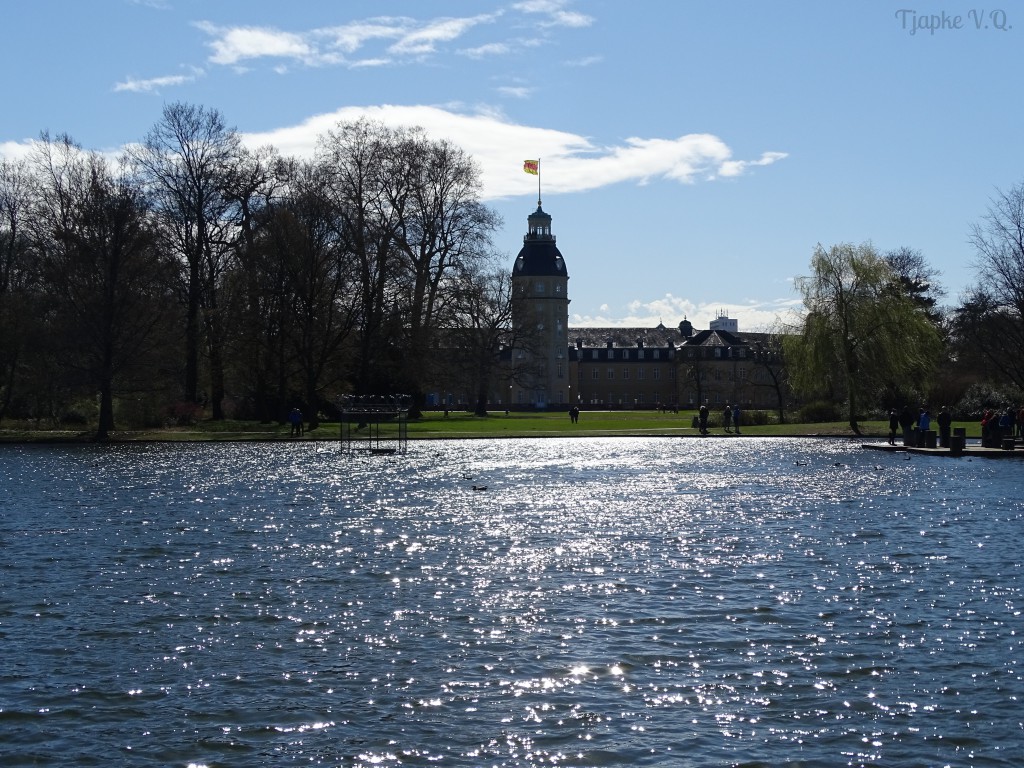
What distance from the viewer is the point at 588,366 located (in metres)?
155

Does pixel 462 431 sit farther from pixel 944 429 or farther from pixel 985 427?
pixel 985 427

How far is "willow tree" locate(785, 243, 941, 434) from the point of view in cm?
6319

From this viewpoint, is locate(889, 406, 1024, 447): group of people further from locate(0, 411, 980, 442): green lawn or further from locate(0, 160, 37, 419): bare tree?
locate(0, 160, 37, 419): bare tree

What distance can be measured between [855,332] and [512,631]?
5238cm

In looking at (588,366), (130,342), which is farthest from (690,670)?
(588,366)

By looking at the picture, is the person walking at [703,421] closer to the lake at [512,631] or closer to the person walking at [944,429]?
the person walking at [944,429]

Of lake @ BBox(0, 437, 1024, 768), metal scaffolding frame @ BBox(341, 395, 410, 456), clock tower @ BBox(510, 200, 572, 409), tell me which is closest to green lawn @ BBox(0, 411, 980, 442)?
metal scaffolding frame @ BBox(341, 395, 410, 456)

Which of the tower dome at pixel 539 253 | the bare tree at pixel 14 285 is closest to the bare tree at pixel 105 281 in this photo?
the bare tree at pixel 14 285

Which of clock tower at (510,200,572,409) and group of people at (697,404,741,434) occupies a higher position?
clock tower at (510,200,572,409)

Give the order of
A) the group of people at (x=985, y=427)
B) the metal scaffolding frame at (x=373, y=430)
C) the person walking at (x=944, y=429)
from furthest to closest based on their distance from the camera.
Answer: the metal scaffolding frame at (x=373, y=430) < the person walking at (x=944, y=429) < the group of people at (x=985, y=427)

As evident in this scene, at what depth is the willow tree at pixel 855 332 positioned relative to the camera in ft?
207

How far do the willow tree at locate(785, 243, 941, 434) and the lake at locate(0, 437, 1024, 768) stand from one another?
109ft

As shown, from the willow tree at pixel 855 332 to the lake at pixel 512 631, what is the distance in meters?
33.2

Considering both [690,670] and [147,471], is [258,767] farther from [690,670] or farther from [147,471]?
[147,471]
